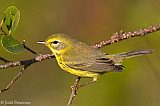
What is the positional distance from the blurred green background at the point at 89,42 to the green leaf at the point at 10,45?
295cm

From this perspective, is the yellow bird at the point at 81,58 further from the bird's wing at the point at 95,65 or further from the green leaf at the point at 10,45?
the green leaf at the point at 10,45

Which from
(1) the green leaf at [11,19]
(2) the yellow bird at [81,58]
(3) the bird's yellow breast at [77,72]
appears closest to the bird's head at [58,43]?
(2) the yellow bird at [81,58]

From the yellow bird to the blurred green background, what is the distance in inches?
58.4

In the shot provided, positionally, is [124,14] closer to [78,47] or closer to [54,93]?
[54,93]

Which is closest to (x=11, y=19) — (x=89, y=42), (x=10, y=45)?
(x=10, y=45)

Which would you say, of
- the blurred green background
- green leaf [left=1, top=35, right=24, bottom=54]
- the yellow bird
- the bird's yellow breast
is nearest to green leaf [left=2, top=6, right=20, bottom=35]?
green leaf [left=1, top=35, right=24, bottom=54]

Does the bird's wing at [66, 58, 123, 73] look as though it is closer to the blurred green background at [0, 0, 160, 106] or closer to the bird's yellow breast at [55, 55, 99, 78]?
the bird's yellow breast at [55, 55, 99, 78]

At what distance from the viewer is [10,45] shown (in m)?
3.85

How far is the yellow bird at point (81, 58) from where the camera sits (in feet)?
16.4

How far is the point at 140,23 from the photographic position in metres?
6.94

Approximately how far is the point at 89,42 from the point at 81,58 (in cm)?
415

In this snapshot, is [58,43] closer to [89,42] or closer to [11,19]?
[11,19]

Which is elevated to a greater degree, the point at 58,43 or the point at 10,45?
the point at 58,43

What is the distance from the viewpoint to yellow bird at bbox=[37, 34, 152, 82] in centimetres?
501
